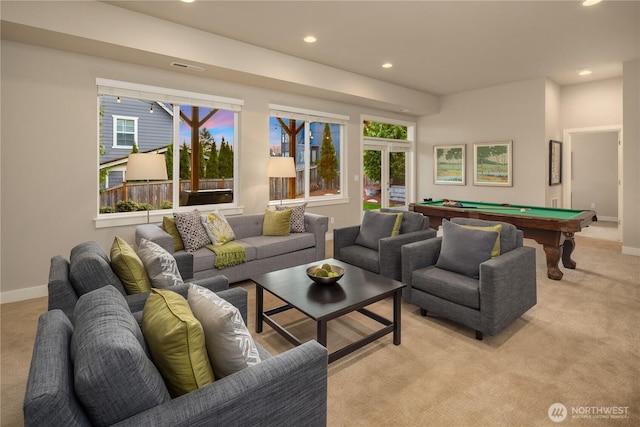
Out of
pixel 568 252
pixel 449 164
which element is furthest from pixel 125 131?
pixel 449 164

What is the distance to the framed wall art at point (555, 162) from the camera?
628cm

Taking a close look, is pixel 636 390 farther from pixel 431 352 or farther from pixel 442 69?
pixel 442 69

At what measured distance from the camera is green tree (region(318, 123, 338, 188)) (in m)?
6.51

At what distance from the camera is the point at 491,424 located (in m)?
1.79

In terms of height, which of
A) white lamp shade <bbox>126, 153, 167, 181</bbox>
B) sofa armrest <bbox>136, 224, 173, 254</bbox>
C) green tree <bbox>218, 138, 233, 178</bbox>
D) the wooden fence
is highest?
green tree <bbox>218, 138, 233, 178</bbox>

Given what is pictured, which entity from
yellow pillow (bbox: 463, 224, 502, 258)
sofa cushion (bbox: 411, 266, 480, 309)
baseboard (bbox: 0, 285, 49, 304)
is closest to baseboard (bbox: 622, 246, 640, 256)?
yellow pillow (bbox: 463, 224, 502, 258)

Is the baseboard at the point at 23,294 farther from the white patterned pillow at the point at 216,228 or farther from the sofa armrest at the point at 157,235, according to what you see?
the white patterned pillow at the point at 216,228

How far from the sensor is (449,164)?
7523 mm

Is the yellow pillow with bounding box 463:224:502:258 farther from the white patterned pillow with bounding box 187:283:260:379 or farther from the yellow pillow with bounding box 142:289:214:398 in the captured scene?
the yellow pillow with bounding box 142:289:214:398

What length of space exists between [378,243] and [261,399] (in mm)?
2754

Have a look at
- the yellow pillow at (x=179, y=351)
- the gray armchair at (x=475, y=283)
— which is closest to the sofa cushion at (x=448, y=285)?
the gray armchair at (x=475, y=283)

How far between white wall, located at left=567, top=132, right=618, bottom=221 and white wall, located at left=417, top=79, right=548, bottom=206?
2.94 meters

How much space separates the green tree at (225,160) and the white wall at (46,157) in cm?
130

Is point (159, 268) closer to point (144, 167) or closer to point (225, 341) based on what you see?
point (225, 341)
